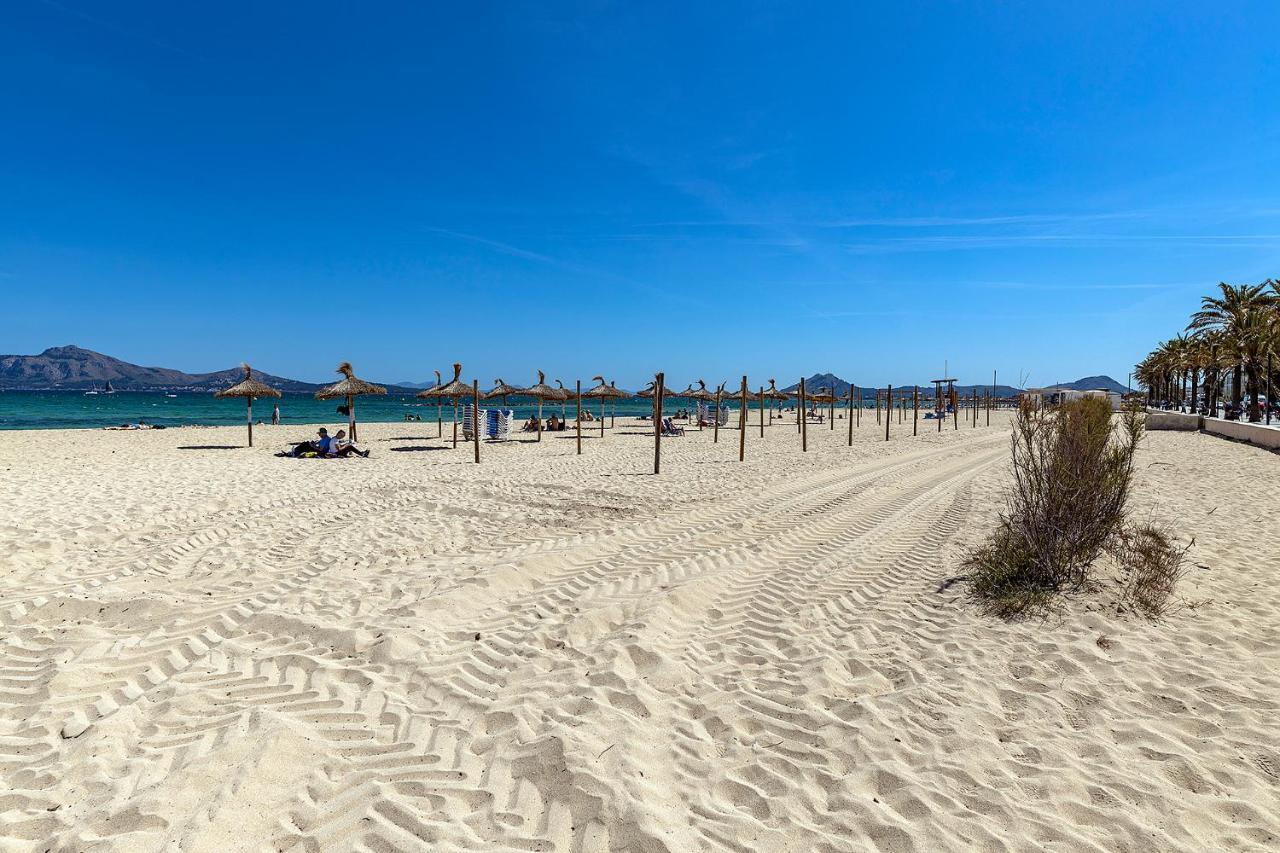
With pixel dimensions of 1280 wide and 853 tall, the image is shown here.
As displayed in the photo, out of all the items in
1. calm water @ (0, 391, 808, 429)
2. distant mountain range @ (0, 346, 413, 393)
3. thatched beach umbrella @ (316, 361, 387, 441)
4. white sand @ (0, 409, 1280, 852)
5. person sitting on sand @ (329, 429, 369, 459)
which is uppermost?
distant mountain range @ (0, 346, 413, 393)

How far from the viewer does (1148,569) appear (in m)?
5.34

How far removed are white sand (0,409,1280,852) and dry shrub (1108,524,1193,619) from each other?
0.69 feet

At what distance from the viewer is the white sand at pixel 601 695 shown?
2482 millimetres

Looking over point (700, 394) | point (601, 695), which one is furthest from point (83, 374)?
point (601, 695)

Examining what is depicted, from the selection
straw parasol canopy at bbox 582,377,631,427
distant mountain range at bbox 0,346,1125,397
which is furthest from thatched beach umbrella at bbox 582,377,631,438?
distant mountain range at bbox 0,346,1125,397

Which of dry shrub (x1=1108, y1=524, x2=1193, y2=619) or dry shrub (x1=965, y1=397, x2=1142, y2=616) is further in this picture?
dry shrub (x1=965, y1=397, x2=1142, y2=616)

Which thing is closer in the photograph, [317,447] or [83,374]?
[317,447]

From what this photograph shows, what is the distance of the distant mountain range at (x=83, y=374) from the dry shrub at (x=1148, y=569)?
185820mm

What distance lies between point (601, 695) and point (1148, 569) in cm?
521

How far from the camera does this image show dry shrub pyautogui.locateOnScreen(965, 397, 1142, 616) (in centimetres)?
518

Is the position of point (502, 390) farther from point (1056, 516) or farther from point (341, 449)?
point (1056, 516)

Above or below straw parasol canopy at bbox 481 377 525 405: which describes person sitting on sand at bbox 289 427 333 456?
below

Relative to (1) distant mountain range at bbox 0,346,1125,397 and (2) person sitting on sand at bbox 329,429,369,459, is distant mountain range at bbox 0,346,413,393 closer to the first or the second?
(1) distant mountain range at bbox 0,346,1125,397

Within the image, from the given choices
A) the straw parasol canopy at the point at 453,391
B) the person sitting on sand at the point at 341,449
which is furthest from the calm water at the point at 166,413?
the person sitting on sand at the point at 341,449
